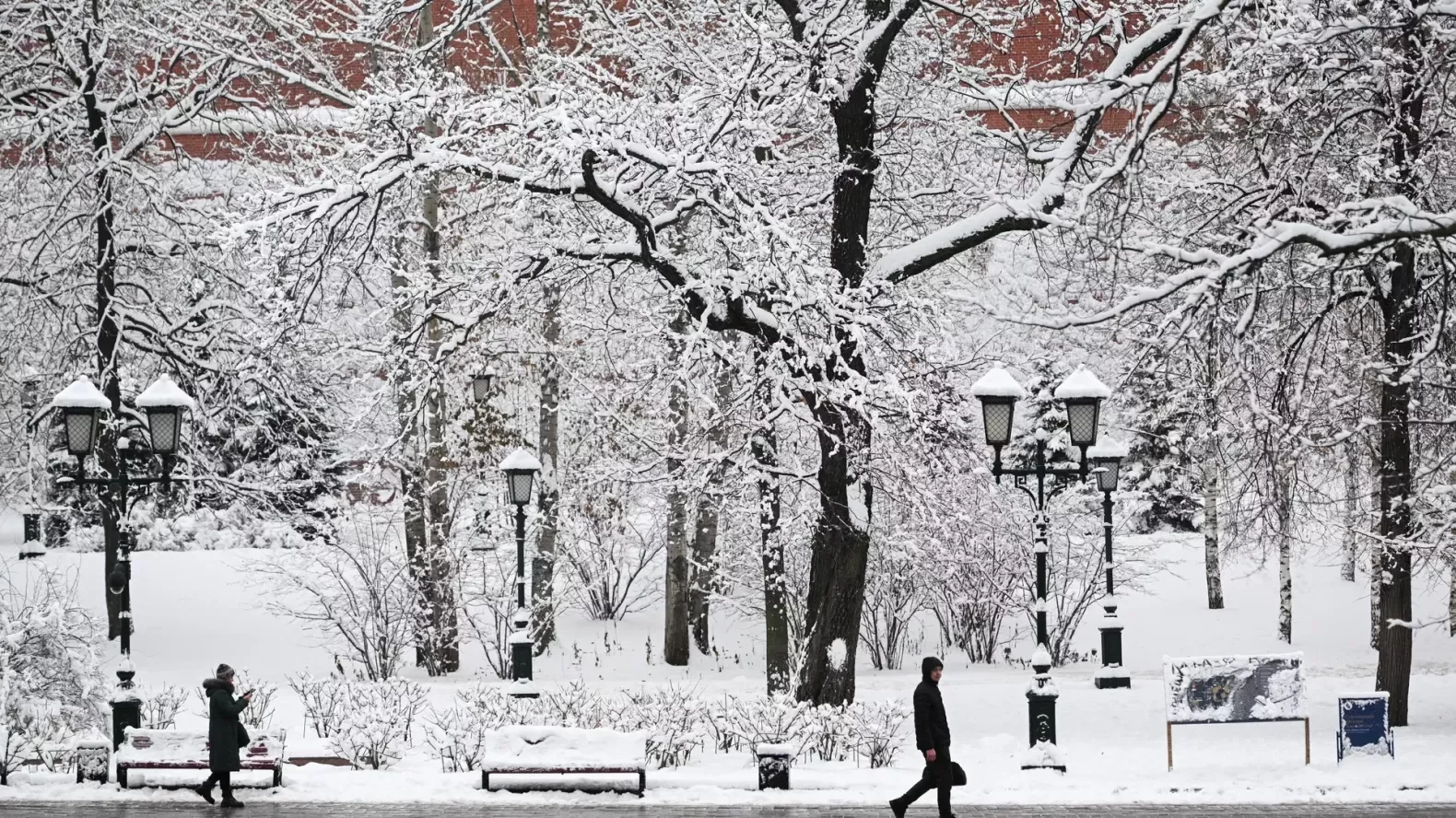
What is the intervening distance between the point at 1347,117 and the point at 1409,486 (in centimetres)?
483

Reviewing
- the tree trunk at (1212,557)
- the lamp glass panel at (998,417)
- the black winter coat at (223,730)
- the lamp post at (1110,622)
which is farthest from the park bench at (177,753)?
the tree trunk at (1212,557)

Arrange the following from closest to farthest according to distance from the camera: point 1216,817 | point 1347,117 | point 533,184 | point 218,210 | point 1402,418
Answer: point 1216,817 → point 533,184 → point 1347,117 → point 1402,418 → point 218,210

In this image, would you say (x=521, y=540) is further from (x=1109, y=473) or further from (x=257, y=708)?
(x=1109, y=473)

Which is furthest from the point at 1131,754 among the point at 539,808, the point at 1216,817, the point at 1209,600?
the point at 1209,600

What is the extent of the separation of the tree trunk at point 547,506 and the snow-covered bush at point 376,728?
27.5ft

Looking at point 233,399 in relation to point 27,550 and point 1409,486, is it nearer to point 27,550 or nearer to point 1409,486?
point 27,550

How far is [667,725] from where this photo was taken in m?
14.4

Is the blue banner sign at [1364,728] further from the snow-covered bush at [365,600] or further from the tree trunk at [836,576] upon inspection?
the snow-covered bush at [365,600]

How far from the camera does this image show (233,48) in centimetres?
2317

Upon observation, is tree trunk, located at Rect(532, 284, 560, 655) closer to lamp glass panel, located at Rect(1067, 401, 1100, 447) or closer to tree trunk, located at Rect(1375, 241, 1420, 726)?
lamp glass panel, located at Rect(1067, 401, 1100, 447)

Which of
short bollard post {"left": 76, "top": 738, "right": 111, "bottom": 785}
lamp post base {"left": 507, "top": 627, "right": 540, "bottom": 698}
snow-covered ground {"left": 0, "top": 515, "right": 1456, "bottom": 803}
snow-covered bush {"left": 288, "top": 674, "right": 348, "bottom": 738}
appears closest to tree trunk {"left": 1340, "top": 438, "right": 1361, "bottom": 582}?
snow-covered ground {"left": 0, "top": 515, "right": 1456, "bottom": 803}

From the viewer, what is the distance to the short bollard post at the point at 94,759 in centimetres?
1338

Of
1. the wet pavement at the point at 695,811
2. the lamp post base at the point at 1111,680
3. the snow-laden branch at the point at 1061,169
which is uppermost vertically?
the snow-laden branch at the point at 1061,169

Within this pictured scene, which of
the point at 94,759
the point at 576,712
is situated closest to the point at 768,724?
the point at 576,712
